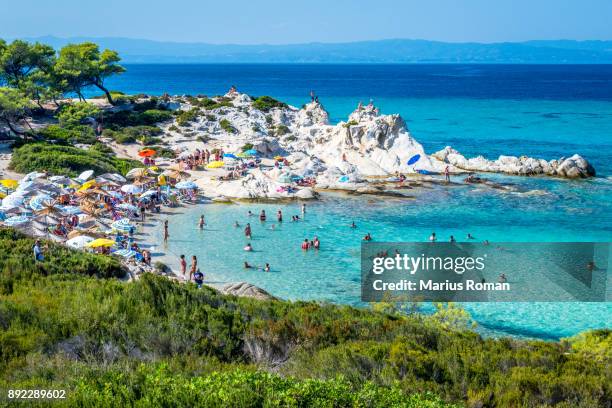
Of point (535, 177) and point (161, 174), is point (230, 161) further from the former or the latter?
point (535, 177)

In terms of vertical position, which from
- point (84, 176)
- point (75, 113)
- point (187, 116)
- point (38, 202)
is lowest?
point (38, 202)


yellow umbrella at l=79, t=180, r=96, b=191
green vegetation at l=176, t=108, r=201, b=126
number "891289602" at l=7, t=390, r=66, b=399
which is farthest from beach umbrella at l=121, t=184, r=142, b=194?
number "891289602" at l=7, t=390, r=66, b=399

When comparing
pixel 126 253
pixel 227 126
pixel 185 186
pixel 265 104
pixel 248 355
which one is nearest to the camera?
pixel 248 355

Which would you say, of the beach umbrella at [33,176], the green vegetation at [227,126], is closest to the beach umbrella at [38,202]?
the beach umbrella at [33,176]

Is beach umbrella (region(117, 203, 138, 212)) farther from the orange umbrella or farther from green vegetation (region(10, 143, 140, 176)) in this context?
the orange umbrella

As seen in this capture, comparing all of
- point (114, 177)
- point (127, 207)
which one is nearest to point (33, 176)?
point (114, 177)

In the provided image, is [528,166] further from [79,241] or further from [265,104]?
[79,241]
